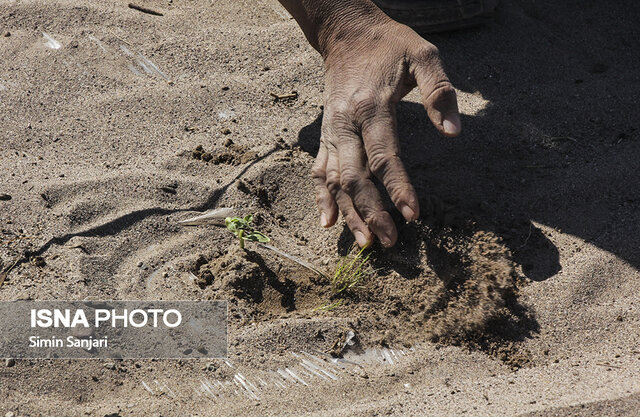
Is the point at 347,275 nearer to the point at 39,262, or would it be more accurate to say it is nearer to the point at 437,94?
the point at 437,94

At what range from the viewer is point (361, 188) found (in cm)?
262

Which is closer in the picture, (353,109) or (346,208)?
(346,208)

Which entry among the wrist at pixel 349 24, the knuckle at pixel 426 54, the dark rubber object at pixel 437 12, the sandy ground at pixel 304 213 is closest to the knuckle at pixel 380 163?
the sandy ground at pixel 304 213

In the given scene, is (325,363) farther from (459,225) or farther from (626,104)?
(626,104)

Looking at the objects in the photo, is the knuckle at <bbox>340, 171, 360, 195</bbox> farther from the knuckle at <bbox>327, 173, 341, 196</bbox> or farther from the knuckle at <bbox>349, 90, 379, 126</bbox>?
the knuckle at <bbox>349, 90, 379, 126</bbox>

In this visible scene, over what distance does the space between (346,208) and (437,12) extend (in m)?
1.66

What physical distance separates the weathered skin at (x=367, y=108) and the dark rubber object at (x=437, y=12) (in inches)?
30.8

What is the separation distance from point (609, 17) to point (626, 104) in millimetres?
862

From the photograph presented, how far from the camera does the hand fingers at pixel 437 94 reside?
261 cm

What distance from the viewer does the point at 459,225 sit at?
2.79 m

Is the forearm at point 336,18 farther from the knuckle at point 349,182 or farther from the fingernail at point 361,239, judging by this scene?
the fingernail at point 361,239

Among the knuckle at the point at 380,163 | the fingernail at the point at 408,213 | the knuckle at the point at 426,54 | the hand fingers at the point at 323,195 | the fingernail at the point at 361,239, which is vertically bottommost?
the fingernail at the point at 361,239

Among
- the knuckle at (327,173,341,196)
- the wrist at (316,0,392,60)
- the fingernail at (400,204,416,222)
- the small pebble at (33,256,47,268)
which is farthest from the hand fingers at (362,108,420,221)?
the small pebble at (33,256,47,268)

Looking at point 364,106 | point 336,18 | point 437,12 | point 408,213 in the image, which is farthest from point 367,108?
point 437,12
